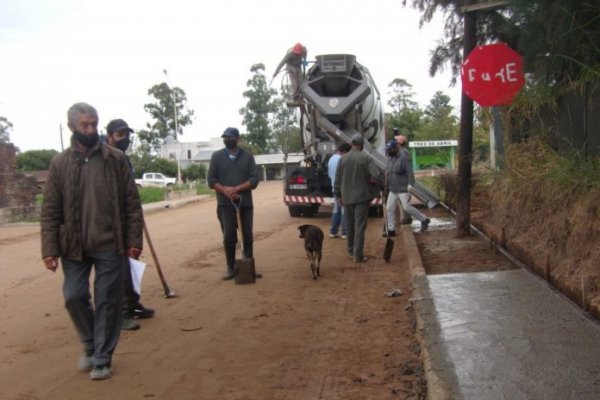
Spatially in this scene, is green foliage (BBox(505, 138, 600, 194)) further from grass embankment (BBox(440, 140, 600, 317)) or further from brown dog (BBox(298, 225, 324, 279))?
brown dog (BBox(298, 225, 324, 279))

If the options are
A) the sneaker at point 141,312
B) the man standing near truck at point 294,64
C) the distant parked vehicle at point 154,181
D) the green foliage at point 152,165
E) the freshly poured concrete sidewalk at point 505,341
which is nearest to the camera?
the freshly poured concrete sidewalk at point 505,341

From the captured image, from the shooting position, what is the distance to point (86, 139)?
4.64m

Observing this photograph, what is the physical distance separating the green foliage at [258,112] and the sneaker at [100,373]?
2898 inches

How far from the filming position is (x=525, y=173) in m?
8.18

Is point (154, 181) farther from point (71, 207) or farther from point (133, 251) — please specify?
point (71, 207)

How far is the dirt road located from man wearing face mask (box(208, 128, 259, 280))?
625 mm

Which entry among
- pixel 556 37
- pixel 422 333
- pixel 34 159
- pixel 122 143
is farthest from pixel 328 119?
pixel 34 159

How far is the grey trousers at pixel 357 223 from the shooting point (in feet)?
29.6

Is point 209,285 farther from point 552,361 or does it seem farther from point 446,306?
point 552,361

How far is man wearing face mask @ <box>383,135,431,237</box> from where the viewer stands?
428 inches

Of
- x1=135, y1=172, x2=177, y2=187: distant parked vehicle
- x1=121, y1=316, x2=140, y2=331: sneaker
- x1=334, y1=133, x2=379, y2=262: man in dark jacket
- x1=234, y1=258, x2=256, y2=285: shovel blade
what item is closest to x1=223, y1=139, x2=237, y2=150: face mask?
x1=234, y1=258, x2=256, y2=285: shovel blade

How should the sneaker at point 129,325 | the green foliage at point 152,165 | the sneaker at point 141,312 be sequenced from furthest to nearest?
the green foliage at point 152,165 < the sneaker at point 141,312 < the sneaker at point 129,325

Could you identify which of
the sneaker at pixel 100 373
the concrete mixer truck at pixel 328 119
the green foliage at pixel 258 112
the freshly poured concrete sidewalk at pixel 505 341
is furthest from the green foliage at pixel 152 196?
the green foliage at pixel 258 112

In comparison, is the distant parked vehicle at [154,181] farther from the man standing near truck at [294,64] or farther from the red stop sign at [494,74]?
the red stop sign at [494,74]
